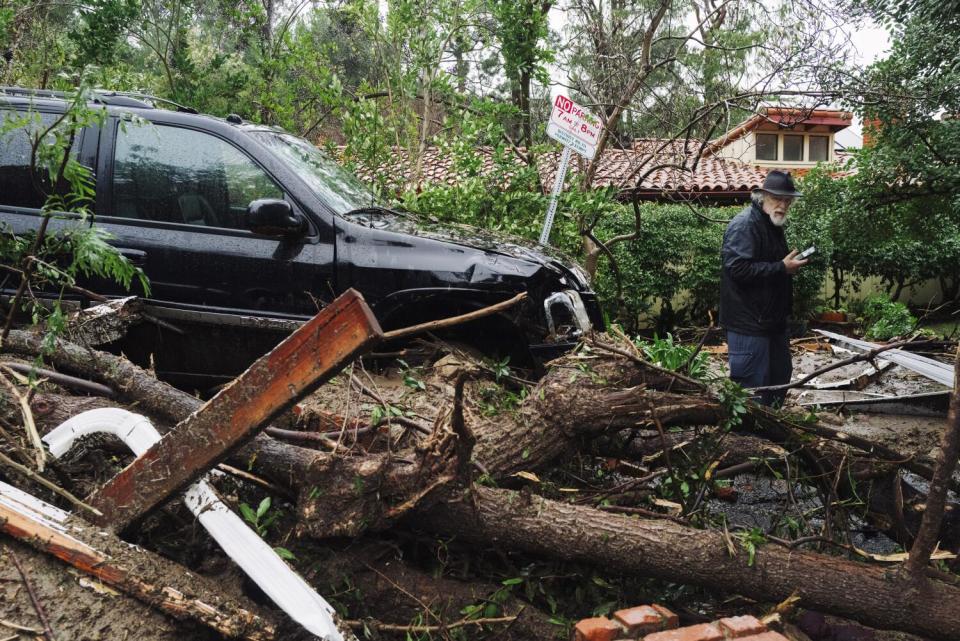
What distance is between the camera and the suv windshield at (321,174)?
16.1 ft

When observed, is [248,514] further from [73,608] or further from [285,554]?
[73,608]

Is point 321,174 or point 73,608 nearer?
point 73,608

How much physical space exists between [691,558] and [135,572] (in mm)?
1903

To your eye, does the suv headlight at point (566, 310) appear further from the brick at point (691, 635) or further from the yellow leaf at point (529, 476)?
the brick at point (691, 635)

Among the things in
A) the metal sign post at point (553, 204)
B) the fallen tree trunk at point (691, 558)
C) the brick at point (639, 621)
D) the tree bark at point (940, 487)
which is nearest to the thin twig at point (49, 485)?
the fallen tree trunk at point (691, 558)

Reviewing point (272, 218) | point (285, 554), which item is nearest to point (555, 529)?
point (285, 554)

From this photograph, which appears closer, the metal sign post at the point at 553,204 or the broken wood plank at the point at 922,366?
the broken wood plank at the point at 922,366

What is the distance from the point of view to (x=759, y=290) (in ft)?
16.7

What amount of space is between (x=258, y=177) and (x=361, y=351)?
9.65 feet

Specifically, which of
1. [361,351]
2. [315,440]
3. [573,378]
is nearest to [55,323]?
[315,440]

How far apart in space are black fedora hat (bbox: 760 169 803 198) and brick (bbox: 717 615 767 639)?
3360mm

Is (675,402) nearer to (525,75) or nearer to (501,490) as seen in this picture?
(501,490)

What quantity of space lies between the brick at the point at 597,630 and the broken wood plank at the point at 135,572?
99cm

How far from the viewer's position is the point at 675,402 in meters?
3.34
